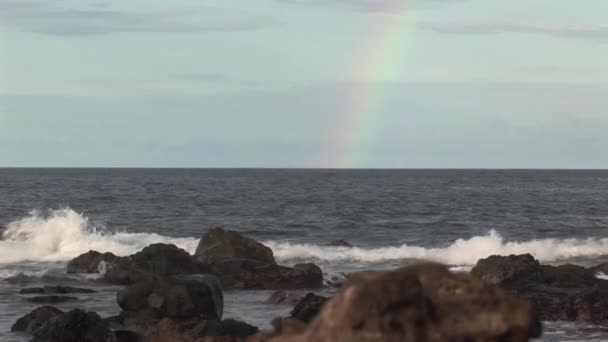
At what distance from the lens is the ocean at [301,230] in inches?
1321

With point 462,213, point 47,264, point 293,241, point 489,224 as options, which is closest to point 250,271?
point 47,264

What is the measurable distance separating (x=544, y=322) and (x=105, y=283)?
634 inches

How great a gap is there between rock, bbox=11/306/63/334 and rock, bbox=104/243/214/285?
33.1 ft

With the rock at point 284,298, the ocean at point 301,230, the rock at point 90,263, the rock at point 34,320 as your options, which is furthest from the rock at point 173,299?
the rock at point 90,263

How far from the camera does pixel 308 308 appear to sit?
2067 cm

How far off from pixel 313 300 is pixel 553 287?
1018 cm

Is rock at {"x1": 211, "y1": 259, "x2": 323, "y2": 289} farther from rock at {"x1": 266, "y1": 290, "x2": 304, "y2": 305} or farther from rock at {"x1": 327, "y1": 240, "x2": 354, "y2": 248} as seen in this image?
rock at {"x1": 327, "y1": 240, "x2": 354, "y2": 248}

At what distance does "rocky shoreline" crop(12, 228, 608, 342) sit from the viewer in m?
8.12

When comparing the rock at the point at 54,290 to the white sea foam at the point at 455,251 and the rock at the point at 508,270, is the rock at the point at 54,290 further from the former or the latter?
the white sea foam at the point at 455,251

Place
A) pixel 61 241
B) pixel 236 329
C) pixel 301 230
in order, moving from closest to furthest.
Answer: pixel 236 329, pixel 61 241, pixel 301 230

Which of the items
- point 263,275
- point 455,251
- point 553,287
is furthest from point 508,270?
point 455,251

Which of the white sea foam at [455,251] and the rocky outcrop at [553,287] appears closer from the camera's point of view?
the rocky outcrop at [553,287]

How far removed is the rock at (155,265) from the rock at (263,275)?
0.90m

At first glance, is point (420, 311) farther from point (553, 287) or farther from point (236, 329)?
point (553, 287)
